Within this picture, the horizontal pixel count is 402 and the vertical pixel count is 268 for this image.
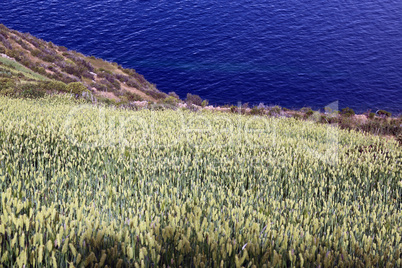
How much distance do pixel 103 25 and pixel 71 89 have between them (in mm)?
62178

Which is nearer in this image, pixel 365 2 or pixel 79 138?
pixel 79 138

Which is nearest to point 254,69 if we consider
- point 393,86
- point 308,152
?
point 393,86

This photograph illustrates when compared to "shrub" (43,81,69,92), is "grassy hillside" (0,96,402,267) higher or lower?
lower

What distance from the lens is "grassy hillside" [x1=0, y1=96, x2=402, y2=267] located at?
3.00m

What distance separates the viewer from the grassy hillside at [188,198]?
3000 mm

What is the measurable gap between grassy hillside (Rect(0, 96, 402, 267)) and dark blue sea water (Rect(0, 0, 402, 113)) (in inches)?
1295

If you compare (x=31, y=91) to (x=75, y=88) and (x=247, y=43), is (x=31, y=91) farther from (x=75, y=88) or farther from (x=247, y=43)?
(x=247, y=43)

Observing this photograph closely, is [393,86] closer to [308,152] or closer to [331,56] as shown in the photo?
[331,56]

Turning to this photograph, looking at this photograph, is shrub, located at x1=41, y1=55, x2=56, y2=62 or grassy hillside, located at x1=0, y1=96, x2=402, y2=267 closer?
grassy hillside, located at x1=0, y1=96, x2=402, y2=267

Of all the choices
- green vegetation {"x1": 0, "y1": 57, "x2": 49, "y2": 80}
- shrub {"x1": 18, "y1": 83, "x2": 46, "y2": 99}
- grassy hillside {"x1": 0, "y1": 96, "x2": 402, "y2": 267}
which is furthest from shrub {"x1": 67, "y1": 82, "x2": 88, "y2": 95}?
green vegetation {"x1": 0, "y1": 57, "x2": 49, "y2": 80}

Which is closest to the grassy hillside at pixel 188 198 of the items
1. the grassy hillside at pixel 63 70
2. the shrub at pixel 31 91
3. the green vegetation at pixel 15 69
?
the shrub at pixel 31 91

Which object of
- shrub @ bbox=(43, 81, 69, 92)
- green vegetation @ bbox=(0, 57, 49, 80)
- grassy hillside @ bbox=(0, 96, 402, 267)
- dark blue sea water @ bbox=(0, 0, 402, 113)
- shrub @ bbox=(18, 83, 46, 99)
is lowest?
grassy hillside @ bbox=(0, 96, 402, 267)

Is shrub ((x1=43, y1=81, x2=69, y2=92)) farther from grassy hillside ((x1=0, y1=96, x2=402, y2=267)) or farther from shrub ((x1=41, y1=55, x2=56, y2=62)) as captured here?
shrub ((x1=41, y1=55, x2=56, y2=62))

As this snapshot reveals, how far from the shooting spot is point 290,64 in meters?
49.6
